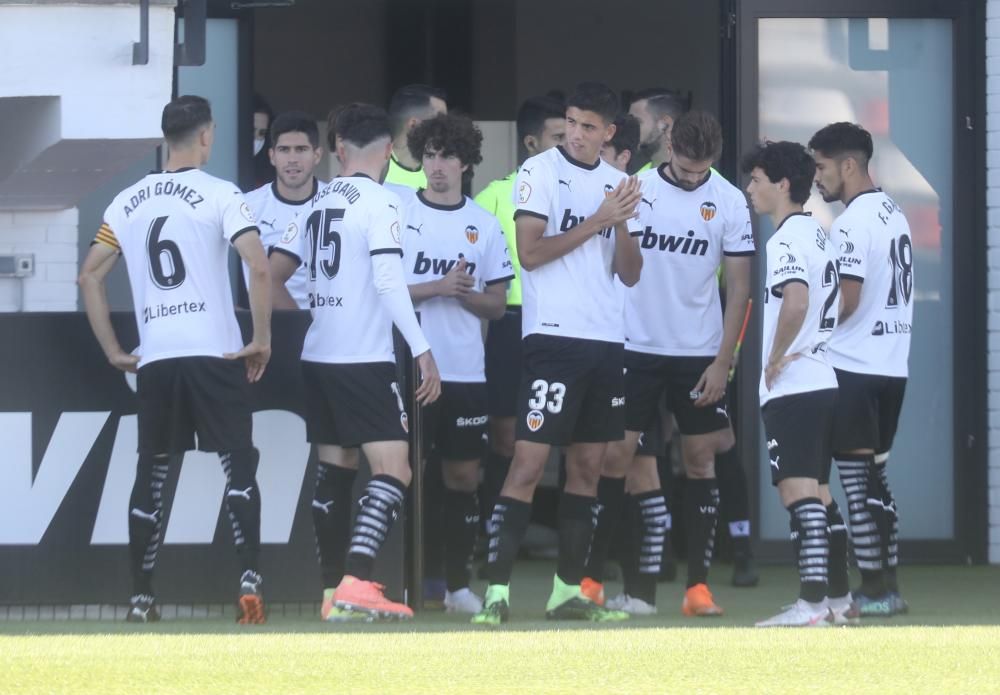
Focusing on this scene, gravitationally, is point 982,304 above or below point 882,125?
below

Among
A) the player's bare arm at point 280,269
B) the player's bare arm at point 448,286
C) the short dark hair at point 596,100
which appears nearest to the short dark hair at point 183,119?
the player's bare arm at point 280,269

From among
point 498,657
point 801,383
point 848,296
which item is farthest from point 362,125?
point 498,657

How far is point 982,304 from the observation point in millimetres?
9344

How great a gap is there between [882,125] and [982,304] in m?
1.01

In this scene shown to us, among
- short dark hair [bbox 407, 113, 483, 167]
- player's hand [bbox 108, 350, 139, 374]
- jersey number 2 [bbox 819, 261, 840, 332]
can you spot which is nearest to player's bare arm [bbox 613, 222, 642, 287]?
jersey number 2 [bbox 819, 261, 840, 332]

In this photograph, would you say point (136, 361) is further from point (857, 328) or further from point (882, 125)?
point (882, 125)

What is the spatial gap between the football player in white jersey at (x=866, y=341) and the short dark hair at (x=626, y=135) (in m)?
0.90

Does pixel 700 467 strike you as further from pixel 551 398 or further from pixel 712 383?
pixel 551 398

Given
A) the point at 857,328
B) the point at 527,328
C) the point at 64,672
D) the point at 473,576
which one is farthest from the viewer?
the point at 473,576

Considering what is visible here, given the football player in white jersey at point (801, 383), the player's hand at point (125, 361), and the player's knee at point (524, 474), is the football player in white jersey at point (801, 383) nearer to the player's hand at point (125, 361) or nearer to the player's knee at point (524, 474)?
the player's knee at point (524, 474)

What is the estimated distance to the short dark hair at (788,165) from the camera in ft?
21.4

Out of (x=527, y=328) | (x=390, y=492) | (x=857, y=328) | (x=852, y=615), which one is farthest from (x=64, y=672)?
(x=857, y=328)

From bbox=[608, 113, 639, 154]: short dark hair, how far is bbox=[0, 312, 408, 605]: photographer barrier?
64.3 inches

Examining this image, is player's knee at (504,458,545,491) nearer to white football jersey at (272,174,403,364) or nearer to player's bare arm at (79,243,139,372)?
white football jersey at (272,174,403,364)
